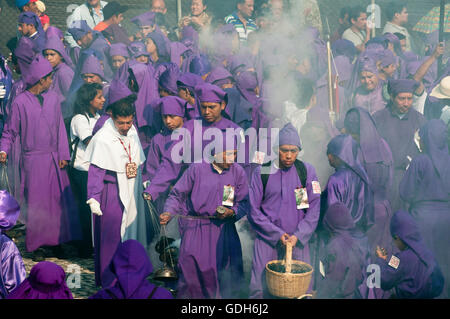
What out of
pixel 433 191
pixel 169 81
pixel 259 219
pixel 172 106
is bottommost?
pixel 259 219

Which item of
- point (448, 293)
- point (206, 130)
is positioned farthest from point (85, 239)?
point (448, 293)

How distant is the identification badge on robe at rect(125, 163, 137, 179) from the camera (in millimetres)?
7344

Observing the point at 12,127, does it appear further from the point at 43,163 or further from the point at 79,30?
the point at 79,30

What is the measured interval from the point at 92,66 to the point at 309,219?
453cm

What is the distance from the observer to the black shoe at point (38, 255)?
827cm

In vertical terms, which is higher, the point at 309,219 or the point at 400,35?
the point at 400,35

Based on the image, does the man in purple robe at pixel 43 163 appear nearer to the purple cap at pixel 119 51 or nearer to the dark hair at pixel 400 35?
the purple cap at pixel 119 51

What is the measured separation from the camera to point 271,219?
633 cm

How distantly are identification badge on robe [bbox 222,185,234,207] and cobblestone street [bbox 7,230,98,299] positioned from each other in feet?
5.96

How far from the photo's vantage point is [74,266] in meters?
8.00

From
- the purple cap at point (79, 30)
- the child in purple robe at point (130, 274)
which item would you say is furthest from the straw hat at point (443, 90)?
the child in purple robe at point (130, 274)

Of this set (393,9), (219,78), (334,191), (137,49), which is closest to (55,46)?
(137,49)

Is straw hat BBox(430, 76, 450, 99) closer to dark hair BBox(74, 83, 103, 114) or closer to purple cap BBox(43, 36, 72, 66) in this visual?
dark hair BBox(74, 83, 103, 114)
